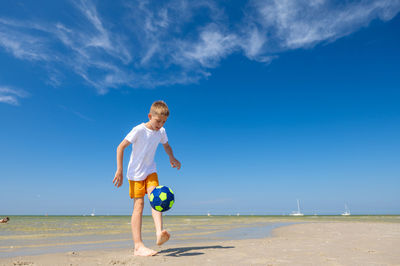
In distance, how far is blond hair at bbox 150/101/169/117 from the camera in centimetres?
433

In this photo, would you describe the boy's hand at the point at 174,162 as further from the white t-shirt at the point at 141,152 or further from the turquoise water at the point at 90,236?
the turquoise water at the point at 90,236

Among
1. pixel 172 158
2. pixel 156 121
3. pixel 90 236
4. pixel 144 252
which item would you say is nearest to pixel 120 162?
pixel 156 121

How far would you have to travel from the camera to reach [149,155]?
453 centimetres

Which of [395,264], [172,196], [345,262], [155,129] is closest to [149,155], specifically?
[155,129]

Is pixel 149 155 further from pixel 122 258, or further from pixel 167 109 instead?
pixel 122 258

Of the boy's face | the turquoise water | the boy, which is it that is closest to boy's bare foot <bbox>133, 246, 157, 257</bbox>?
the boy

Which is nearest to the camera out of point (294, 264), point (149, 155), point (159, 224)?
point (294, 264)

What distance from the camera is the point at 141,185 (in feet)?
14.6

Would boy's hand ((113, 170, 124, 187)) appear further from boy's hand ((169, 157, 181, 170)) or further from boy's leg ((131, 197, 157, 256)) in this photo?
boy's hand ((169, 157, 181, 170))

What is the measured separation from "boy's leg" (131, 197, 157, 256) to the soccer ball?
31 cm

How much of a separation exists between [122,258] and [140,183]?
3.75 ft

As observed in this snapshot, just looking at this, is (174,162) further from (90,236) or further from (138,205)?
(90,236)

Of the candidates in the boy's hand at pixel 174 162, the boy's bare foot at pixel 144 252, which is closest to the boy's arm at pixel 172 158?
the boy's hand at pixel 174 162

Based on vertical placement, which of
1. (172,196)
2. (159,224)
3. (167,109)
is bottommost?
(159,224)
